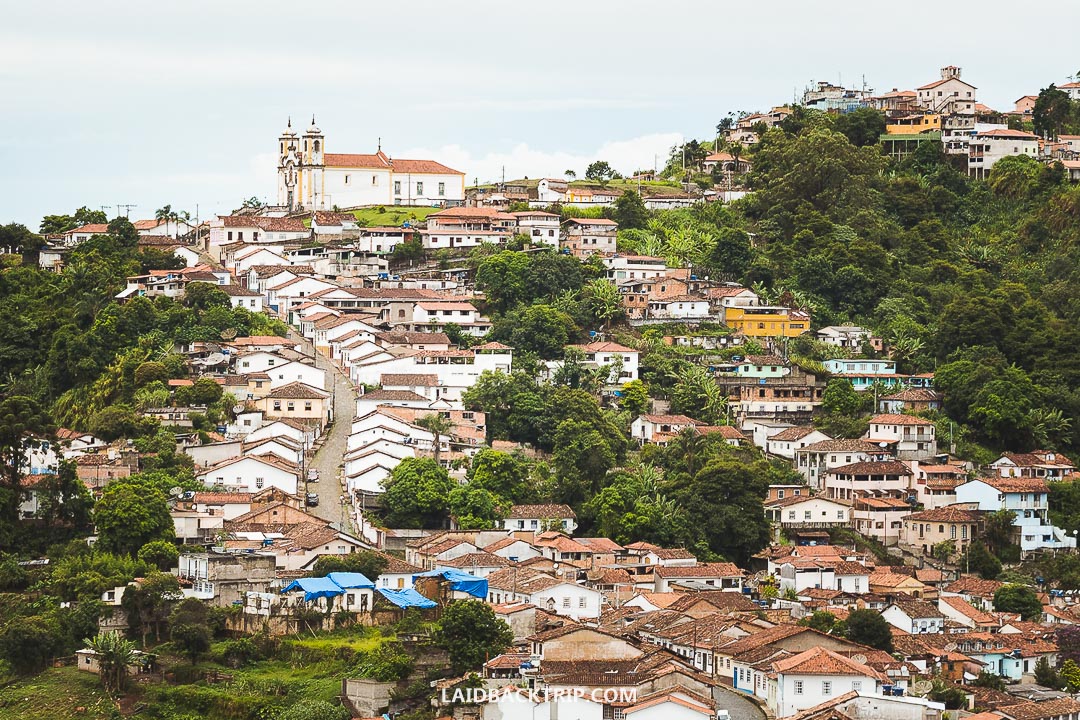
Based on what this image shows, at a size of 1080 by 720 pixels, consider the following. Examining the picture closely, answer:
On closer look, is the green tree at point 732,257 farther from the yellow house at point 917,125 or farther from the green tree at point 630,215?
the yellow house at point 917,125

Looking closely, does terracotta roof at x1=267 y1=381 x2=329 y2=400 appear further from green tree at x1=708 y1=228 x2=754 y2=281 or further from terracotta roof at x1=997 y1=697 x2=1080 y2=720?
terracotta roof at x1=997 y1=697 x2=1080 y2=720

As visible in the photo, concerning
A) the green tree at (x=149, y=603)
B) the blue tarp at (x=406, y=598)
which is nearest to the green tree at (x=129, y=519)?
the green tree at (x=149, y=603)

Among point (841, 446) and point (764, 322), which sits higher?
point (764, 322)

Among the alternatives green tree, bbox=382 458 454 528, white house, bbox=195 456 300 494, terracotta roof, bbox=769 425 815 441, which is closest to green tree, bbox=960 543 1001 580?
terracotta roof, bbox=769 425 815 441

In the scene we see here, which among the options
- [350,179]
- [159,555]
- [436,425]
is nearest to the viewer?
[159,555]

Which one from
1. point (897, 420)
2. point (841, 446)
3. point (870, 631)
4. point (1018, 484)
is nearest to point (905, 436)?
point (897, 420)

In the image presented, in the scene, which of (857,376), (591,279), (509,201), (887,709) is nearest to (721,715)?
(887,709)

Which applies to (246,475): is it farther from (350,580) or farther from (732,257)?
(732,257)
